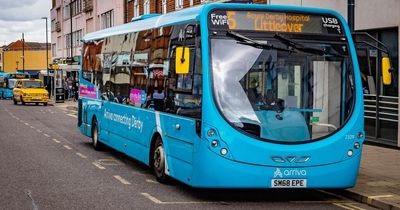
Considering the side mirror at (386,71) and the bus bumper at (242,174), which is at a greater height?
the side mirror at (386,71)

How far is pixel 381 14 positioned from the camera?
1612 cm

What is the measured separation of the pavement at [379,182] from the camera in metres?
9.00

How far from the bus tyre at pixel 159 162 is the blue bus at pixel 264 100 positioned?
0.47 m

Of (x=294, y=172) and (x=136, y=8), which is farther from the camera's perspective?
(x=136, y=8)

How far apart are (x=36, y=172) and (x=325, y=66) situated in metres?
5.67

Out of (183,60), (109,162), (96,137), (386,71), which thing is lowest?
(109,162)

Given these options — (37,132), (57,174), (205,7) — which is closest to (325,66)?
(205,7)

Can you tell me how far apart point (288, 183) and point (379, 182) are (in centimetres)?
246

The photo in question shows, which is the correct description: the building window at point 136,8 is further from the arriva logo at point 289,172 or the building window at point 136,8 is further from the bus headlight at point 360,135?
the arriva logo at point 289,172

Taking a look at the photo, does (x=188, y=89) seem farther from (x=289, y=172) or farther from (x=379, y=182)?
(x=379, y=182)

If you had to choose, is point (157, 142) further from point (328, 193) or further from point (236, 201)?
point (328, 193)

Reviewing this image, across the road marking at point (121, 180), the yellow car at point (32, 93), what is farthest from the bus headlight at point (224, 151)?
the yellow car at point (32, 93)

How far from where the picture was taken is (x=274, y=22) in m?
9.13

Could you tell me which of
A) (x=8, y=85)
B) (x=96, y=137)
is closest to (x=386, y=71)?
(x=96, y=137)
